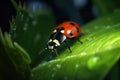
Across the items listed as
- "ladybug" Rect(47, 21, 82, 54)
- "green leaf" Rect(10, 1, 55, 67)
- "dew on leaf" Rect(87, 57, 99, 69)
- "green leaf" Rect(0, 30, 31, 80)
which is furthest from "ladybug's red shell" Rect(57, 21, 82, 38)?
"dew on leaf" Rect(87, 57, 99, 69)

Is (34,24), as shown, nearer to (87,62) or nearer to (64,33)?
(64,33)

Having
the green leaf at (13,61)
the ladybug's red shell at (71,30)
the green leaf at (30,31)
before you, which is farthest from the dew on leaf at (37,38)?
the green leaf at (13,61)

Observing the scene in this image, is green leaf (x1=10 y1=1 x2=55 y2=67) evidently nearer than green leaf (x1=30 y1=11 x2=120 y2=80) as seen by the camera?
No

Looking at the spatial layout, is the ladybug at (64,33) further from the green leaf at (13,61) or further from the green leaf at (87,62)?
the green leaf at (13,61)

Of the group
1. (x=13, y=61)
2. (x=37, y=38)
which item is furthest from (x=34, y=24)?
(x=13, y=61)

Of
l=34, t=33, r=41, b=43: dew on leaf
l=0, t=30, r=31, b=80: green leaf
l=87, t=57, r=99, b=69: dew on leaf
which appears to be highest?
l=87, t=57, r=99, b=69: dew on leaf

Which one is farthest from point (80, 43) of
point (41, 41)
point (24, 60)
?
point (41, 41)

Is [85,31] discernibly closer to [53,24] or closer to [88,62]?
[53,24]

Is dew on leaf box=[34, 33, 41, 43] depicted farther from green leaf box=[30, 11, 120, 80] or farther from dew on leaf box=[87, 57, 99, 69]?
dew on leaf box=[87, 57, 99, 69]

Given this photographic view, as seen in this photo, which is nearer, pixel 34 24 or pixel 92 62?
pixel 92 62
